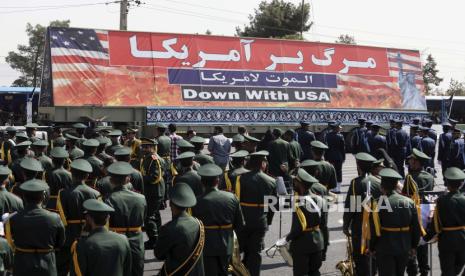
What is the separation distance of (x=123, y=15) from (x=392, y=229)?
23.1 meters

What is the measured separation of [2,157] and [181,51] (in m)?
10.0

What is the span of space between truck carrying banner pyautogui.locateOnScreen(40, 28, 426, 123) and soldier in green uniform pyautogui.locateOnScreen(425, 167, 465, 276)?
1430cm

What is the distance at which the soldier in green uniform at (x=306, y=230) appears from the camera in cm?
704

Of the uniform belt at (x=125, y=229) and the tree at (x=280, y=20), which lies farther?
the tree at (x=280, y=20)

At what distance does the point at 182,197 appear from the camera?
230 inches

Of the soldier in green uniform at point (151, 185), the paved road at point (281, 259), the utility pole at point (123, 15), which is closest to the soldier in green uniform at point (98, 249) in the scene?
the paved road at point (281, 259)

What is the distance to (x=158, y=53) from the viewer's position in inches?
825

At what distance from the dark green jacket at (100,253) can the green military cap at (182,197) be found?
0.70 meters

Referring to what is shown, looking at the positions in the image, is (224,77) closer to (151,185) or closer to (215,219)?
(151,185)

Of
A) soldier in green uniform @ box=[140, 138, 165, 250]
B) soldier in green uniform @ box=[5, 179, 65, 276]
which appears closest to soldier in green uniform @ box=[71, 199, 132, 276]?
soldier in green uniform @ box=[5, 179, 65, 276]

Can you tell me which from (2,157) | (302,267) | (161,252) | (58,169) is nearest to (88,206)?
(161,252)

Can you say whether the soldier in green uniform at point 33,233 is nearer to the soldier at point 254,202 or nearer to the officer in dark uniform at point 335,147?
the soldier at point 254,202

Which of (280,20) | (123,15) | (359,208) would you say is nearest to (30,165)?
(359,208)

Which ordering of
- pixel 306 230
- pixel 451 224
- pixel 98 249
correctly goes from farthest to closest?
pixel 451 224, pixel 306 230, pixel 98 249
